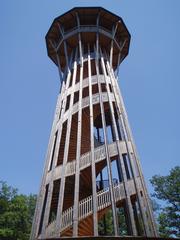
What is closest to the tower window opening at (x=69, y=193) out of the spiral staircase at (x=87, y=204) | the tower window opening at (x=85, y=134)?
the spiral staircase at (x=87, y=204)

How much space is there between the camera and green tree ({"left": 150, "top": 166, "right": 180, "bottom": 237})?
19.4 m

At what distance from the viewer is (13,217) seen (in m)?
21.8

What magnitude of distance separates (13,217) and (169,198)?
14.1 m

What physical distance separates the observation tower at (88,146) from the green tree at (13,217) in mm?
8903

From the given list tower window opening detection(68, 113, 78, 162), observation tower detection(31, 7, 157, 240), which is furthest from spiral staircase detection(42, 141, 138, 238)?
tower window opening detection(68, 113, 78, 162)

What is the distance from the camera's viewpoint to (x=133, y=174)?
10.9m

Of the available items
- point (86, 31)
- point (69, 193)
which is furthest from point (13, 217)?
point (86, 31)

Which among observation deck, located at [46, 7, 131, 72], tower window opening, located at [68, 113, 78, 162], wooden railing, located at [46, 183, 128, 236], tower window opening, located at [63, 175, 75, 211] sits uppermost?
observation deck, located at [46, 7, 131, 72]

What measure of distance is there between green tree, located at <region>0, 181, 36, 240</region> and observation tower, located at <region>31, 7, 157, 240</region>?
8.90 meters

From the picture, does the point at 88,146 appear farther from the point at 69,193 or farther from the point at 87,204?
the point at 87,204

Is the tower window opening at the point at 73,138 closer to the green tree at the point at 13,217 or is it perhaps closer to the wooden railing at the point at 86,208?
the wooden railing at the point at 86,208

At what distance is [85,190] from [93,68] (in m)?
8.03

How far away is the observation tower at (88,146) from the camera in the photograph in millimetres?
9453

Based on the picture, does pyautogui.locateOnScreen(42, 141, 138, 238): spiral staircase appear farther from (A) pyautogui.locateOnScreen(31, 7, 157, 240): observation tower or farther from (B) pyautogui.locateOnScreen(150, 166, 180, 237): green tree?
(B) pyautogui.locateOnScreen(150, 166, 180, 237): green tree
